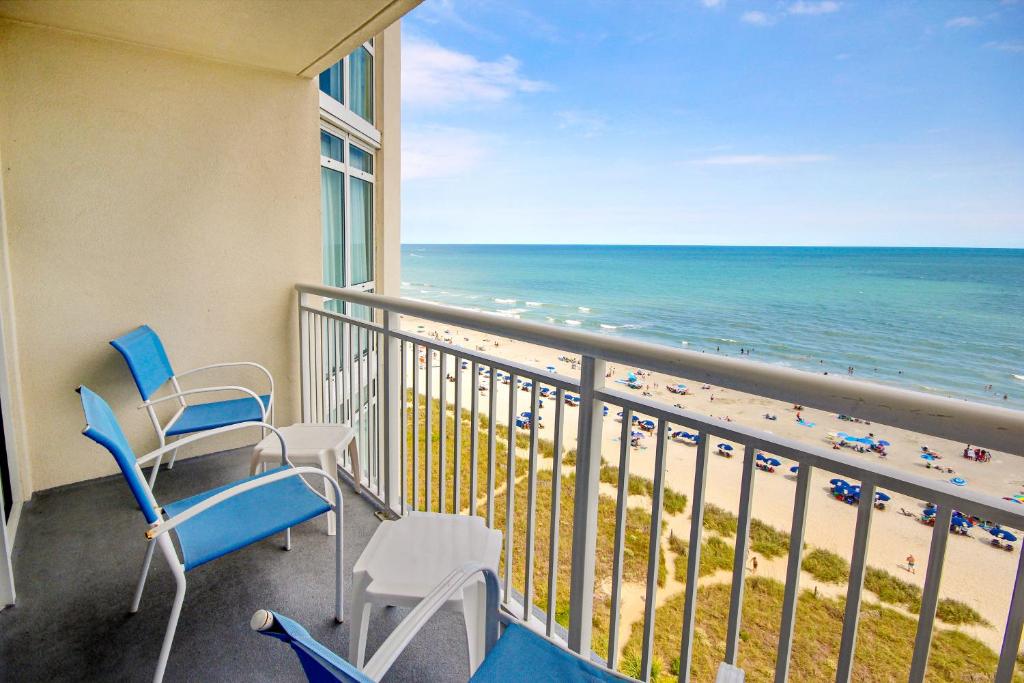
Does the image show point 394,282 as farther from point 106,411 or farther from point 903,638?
point 903,638

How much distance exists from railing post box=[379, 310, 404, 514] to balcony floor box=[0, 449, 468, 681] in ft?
0.56

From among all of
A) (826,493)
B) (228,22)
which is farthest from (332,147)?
(826,493)

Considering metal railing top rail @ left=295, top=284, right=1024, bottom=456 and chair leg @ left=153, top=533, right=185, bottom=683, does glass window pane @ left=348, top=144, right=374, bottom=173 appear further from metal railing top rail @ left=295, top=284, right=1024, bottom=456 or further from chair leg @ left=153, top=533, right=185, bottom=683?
chair leg @ left=153, top=533, right=185, bottom=683

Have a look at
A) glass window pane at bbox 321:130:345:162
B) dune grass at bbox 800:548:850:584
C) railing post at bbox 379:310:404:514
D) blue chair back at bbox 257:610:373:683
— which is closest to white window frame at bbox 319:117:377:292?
glass window pane at bbox 321:130:345:162

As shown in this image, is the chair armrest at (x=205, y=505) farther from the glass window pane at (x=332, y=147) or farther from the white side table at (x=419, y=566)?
the glass window pane at (x=332, y=147)

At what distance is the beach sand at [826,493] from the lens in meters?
4.25

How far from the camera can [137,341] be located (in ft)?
9.23

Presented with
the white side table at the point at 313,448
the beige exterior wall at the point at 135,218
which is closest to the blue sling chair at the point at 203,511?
the white side table at the point at 313,448

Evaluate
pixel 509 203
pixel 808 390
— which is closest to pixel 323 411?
pixel 808 390

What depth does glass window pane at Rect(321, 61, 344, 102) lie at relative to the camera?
4.36m

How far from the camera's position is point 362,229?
5891 millimetres

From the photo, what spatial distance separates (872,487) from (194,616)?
2208 millimetres

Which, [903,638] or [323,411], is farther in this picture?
[903,638]

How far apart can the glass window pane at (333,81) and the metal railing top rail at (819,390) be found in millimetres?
3751
